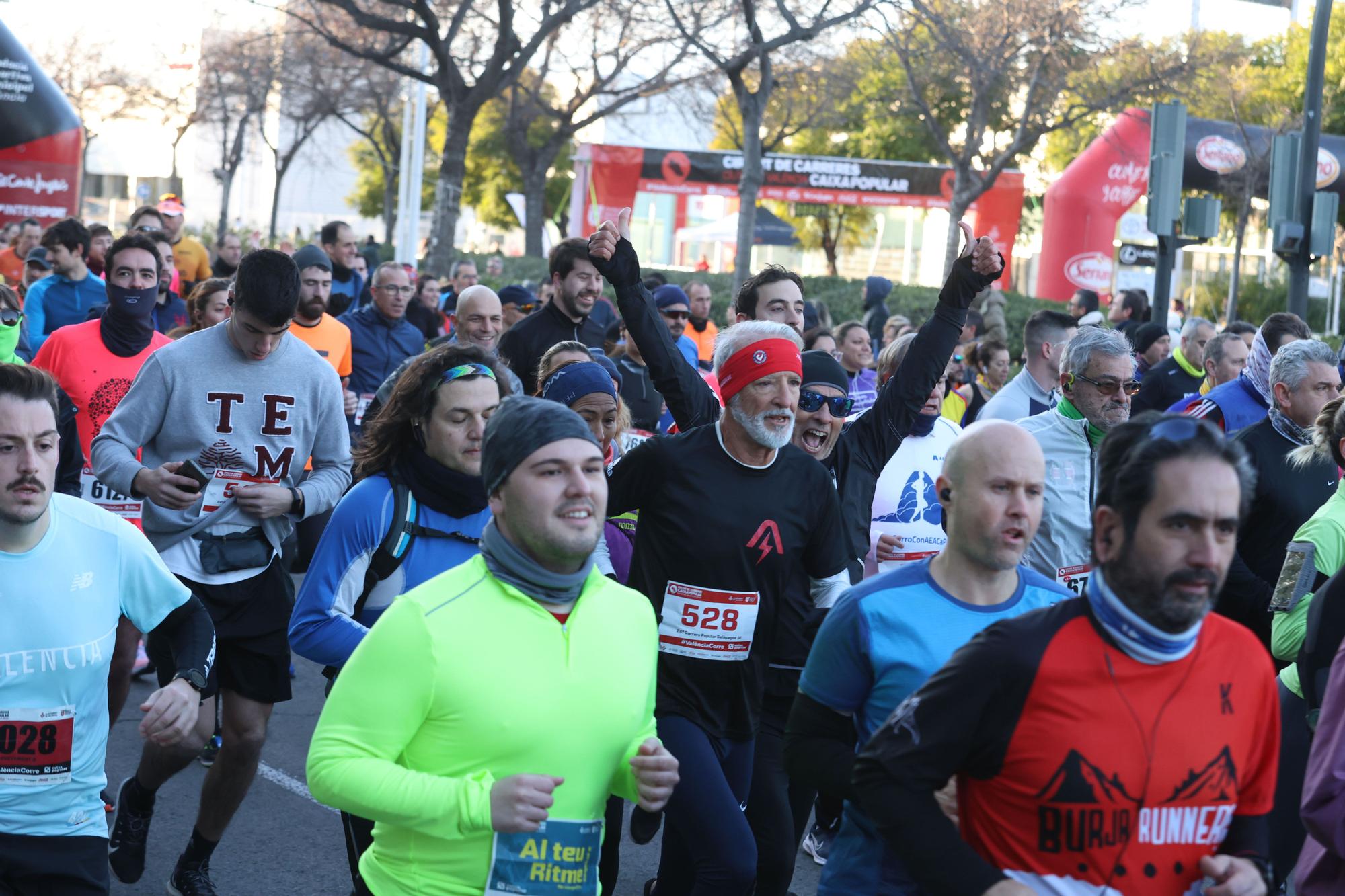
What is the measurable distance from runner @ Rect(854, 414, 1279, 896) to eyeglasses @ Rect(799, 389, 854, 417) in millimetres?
2590

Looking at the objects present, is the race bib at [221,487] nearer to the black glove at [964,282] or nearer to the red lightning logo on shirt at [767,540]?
the red lightning logo on shirt at [767,540]

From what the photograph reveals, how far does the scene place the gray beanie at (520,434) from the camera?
288 centimetres

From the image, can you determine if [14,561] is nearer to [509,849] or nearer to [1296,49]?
[509,849]

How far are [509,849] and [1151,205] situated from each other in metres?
10.1

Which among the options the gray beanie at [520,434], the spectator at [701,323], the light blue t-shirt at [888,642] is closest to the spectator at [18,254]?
the spectator at [701,323]

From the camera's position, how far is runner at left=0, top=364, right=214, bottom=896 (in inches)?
132

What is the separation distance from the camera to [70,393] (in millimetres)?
6676

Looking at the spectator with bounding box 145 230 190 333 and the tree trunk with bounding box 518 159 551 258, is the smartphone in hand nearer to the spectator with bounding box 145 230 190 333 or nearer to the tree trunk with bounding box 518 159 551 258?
the spectator with bounding box 145 230 190 333

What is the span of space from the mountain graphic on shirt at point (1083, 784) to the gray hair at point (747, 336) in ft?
7.35

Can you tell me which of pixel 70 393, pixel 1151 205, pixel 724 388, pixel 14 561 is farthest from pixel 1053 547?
pixel 1151 205

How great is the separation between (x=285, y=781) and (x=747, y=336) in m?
3.29

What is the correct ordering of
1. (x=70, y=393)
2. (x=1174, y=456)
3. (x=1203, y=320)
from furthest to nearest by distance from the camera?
1. (x=1203, y=320)
2. (x=70, y=393)
3. (x=1174, y=456)

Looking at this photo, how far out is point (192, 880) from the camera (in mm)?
4953

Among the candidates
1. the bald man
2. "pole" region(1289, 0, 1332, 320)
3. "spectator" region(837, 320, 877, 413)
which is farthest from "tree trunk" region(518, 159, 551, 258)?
the bald man
